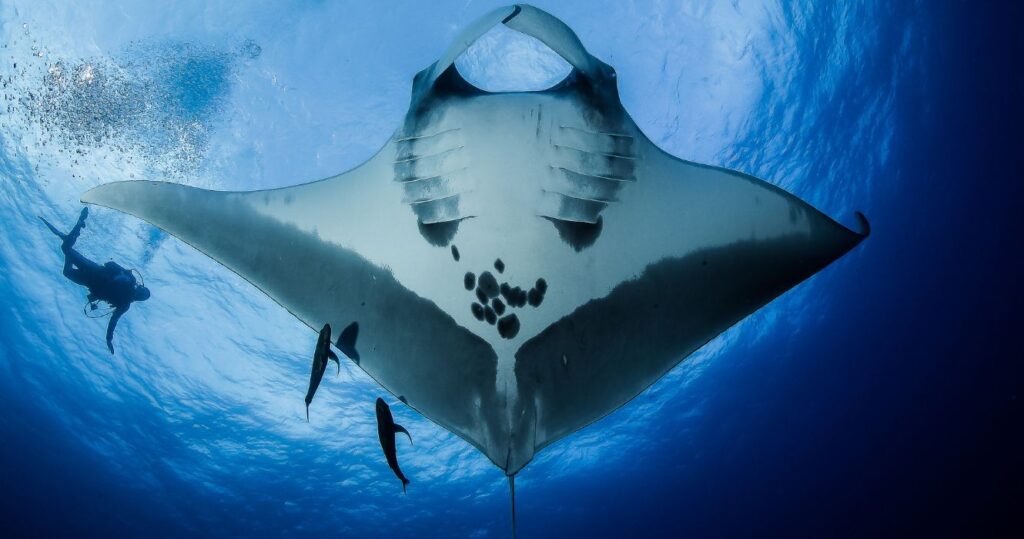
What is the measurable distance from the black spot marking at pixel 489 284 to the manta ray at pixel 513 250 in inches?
0.6

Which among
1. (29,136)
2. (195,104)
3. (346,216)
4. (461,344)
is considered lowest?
(461,344)

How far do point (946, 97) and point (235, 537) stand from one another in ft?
104

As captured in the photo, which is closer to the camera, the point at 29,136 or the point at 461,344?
the point at 461,344

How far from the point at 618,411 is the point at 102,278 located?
567 inches

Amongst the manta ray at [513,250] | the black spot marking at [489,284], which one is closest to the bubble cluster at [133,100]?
the manta ray at [513,250]

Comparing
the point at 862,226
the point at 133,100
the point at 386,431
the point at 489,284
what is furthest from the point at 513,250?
the point at 133,100

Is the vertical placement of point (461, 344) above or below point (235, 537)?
below

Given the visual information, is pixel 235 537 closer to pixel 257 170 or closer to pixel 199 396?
pixel 199 396

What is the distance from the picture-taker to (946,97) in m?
11.2

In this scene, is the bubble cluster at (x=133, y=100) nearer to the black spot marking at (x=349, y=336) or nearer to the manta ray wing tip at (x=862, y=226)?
the black spot marking at (x=349, y=336)

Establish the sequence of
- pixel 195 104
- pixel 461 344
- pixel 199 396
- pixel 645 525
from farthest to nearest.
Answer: pixel 645 525, pixel 199 396, pixel 195 104, pixel 461 344

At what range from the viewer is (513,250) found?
2.35 m

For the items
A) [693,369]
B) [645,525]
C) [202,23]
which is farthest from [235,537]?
[202,23]

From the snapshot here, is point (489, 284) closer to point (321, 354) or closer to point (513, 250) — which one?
point (513, 250)
